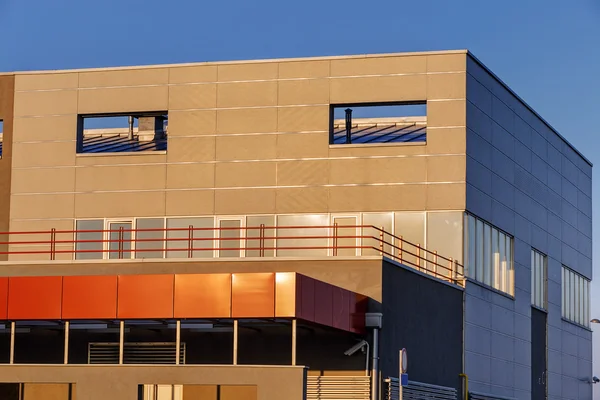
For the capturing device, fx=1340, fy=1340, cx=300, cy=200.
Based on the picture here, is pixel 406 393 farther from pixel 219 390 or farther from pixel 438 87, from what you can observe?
pixel 438 87

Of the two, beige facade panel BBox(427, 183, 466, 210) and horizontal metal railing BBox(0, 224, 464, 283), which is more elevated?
beige facade panel BBox(427, 183, 466, 210)

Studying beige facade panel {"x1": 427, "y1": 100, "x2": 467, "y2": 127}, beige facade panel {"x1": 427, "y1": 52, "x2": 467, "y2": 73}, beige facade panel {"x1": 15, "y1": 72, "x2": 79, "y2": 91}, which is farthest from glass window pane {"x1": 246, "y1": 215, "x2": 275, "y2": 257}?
beige facade panel {"x1": 15, "y1": 72, "x2": 79, "y2": 91}

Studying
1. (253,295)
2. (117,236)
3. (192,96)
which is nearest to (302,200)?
(192,96)

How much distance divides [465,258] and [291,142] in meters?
7.46

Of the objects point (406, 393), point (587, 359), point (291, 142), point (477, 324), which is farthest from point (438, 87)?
point (587, 359)

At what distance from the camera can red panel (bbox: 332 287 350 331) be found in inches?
1433

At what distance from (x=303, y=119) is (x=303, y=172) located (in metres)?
1.90

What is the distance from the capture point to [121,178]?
4944cm

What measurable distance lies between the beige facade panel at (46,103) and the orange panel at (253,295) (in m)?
17.5

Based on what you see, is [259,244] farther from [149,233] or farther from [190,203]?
[149,233]

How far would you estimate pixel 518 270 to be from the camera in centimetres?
5341

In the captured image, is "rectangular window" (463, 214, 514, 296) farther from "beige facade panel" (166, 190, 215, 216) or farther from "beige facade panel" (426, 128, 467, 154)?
"beige facade panel" (166, 190, 215, 216)

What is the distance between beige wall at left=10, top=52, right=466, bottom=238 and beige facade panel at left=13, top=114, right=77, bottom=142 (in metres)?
0.04

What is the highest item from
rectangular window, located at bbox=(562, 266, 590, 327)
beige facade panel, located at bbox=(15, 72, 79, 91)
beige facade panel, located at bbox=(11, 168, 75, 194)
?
beige facade panel, located at bbox=(15, 72, 79, 91)
